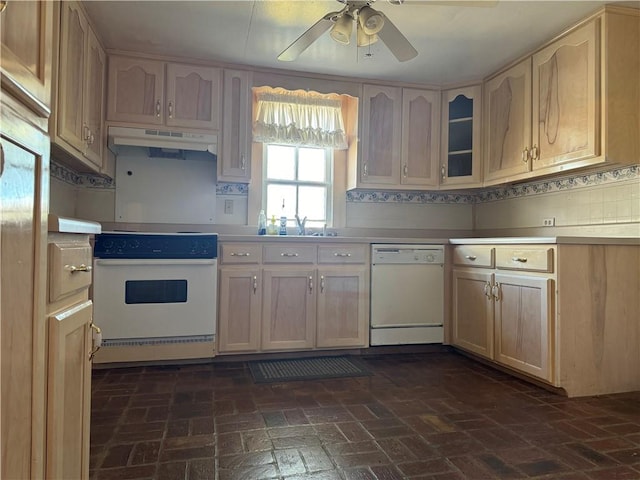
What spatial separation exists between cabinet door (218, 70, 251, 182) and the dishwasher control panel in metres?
1.19

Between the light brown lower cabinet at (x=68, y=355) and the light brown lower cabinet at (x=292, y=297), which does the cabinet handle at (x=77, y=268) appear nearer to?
the light brown lower cabinet at (x=68, y=355)

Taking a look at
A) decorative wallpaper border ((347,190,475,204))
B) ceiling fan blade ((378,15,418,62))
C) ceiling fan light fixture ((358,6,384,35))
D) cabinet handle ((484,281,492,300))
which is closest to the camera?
ceiling fan light fixture ((358,6,384,35))

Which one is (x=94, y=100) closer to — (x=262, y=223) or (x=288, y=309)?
(x=262, y=223)

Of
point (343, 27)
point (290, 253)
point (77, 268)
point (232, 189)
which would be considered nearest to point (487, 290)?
point (290, 253)

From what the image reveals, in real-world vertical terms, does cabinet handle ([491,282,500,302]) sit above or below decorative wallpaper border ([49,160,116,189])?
below

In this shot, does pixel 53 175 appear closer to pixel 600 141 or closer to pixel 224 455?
pixel 224 455

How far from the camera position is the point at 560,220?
10.1 feet

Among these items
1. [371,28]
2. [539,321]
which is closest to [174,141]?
[371,28]

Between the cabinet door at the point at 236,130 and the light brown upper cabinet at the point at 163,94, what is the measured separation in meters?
0.08

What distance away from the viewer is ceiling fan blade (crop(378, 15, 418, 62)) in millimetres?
2093

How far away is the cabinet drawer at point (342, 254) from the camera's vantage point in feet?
10.3

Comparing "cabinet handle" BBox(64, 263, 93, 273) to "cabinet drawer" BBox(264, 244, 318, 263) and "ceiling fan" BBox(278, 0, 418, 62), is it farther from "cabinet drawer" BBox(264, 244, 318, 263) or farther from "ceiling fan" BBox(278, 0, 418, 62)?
"cabinet drawer" BBox(264, 244, 318, 263)

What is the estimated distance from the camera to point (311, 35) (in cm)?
220

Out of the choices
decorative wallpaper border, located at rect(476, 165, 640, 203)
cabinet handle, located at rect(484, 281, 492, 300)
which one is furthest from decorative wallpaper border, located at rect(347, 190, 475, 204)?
cabinet handle, located at rect(484, 281, 492, 300)
